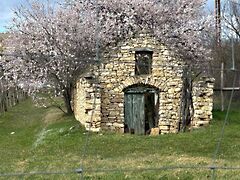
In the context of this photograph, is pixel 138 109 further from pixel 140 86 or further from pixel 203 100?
→ pixel 203 100

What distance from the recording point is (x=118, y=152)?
10.6 m

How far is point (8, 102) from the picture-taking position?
26.6 meters

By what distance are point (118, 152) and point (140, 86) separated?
4.72 m

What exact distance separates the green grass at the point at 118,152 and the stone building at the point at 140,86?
0.74 metres

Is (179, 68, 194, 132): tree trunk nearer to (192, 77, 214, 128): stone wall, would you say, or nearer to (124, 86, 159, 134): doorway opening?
(192, 77, 214, 128): stone wall

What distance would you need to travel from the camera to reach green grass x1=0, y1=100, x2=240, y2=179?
735 cm

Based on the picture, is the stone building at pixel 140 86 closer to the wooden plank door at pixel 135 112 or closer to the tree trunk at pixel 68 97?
the wooden plank door at pixel 135 112

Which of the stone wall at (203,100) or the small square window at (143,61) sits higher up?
the small square window at (143,61)

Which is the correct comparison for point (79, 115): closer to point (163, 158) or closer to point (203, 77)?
point (203, 77)

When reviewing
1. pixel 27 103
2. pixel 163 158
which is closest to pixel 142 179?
pixel 163 158

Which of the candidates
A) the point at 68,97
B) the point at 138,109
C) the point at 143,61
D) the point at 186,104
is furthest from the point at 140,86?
the point at 68,97

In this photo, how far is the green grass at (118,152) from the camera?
289 inches

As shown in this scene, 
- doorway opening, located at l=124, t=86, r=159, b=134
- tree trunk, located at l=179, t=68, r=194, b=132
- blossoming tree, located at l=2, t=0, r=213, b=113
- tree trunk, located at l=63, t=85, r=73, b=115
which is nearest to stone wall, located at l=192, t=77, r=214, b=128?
tree trunk, located at l=179, t=68, r=194, b=132

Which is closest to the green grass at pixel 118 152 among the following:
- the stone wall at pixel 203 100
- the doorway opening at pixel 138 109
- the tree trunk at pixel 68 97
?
the stone wall at pixel 203 100
